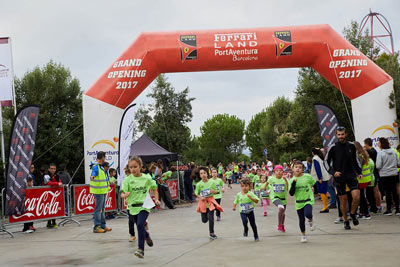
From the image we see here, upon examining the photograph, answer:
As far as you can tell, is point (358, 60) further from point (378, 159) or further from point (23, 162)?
point (23, 162)

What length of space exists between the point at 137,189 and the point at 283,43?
10433 millimetres

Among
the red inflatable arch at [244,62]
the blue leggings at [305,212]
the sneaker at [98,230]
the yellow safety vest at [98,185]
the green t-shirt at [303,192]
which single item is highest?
the red inflatable arch at [244,62]

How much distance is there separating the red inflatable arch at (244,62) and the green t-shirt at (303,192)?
7.85 meters

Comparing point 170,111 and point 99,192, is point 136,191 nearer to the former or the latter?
point 99,192

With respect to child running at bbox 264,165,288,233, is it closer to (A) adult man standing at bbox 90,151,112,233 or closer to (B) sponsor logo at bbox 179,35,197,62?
(A) adult man standing at bbox 90,151,112,233

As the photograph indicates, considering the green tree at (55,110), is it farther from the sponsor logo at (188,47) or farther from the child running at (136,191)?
the child running at (136,191)

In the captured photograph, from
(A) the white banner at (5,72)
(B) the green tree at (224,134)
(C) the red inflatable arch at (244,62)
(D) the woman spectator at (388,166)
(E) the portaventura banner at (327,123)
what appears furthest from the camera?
(B) the green tree at (224,134)

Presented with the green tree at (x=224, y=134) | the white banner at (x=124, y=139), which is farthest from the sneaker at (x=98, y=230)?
the green tree at (x=224, y=134)

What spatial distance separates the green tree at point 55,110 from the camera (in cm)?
2195

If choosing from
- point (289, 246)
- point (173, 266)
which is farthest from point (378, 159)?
point (173, 266)

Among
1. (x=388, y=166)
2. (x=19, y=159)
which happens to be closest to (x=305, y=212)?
(x=388, y=166)

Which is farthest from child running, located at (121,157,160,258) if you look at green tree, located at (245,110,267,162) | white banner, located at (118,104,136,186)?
green tree, located at (245,110,267,162)

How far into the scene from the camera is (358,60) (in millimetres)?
15562

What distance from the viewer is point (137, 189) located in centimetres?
721
